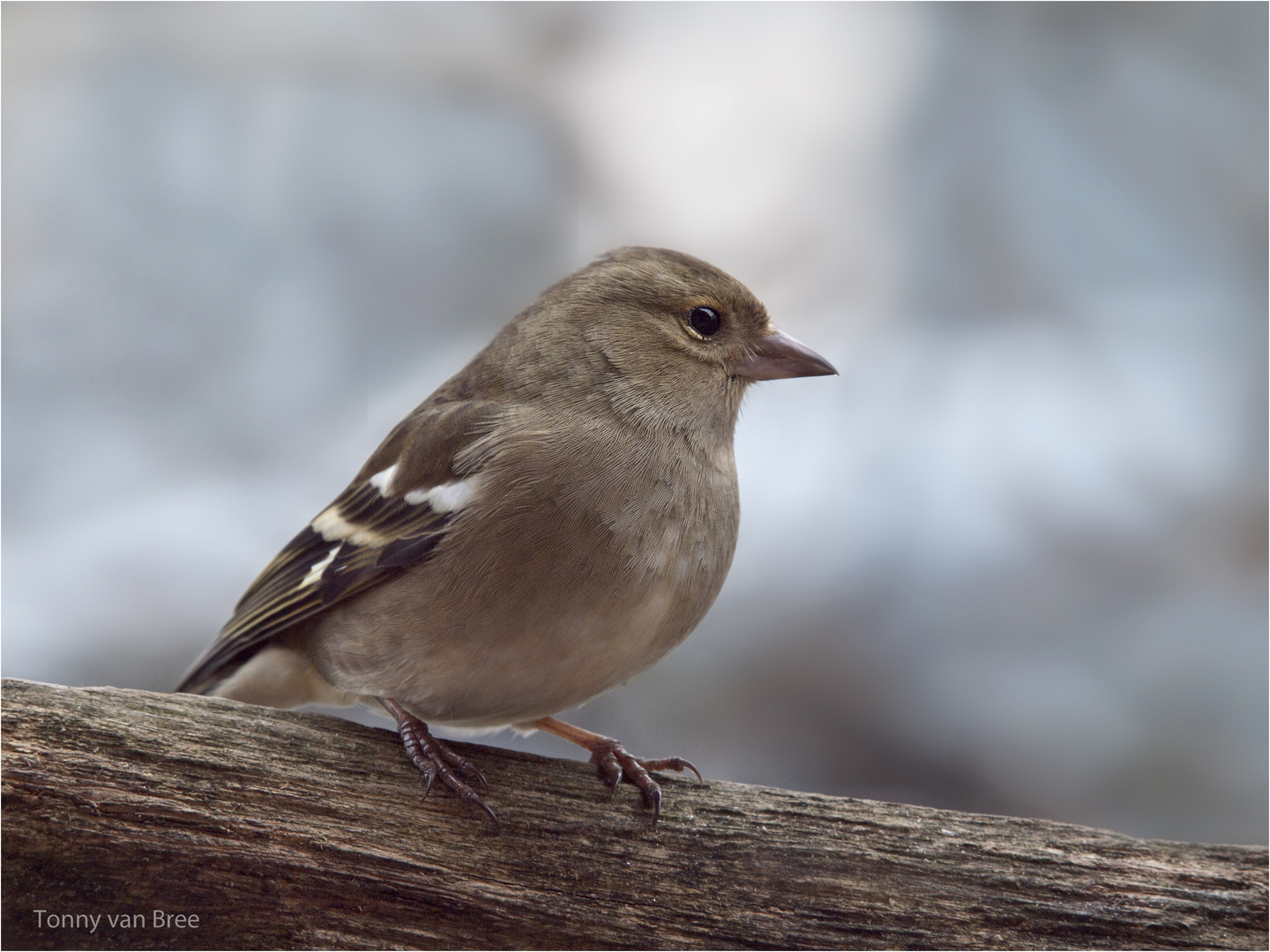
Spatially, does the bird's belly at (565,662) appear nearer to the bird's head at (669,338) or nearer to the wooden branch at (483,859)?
the wooden branch at (483,859)

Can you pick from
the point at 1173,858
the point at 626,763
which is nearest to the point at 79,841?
the point at 626,763

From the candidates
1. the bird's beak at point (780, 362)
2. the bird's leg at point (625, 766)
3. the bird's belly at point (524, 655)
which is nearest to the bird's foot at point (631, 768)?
the bird's leg at point (625, 766)

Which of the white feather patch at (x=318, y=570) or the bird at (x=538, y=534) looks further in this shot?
the white feather patch at (x=318, y=570)

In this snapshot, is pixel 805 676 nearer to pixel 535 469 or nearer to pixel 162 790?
pixel 535 469

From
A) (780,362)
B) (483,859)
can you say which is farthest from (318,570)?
(780,362)

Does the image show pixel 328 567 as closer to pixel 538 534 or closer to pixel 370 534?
pixel 370 534

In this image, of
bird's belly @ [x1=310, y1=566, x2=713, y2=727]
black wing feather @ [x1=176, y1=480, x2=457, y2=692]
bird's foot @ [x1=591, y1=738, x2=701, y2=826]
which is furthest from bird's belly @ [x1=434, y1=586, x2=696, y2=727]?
black wing feather @ [x1=176, y1=480, x2=457, y2=692]

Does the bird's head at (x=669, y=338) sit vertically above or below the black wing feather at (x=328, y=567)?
above

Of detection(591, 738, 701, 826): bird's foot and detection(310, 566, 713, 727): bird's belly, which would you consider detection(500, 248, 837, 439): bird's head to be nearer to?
detection(310, 566, 713, 727): bird's belly
